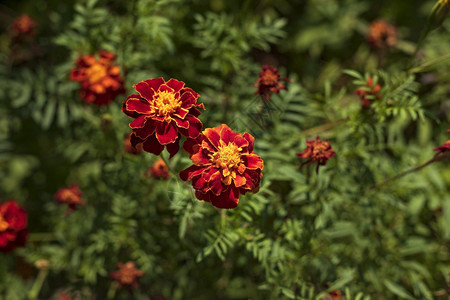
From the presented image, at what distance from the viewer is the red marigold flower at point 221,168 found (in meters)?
1.36

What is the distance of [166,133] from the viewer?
1.36m

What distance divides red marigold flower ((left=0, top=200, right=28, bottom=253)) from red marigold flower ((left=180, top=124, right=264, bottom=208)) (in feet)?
3.66

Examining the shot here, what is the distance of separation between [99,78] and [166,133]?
2.57 ft

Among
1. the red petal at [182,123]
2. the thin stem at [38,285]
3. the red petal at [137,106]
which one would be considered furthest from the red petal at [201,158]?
the thin stem at [38,285]

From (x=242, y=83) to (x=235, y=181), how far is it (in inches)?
A: 46.4

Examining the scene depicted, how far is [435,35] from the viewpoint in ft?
9.98

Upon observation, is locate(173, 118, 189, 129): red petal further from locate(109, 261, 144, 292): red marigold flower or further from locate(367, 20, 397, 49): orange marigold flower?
locate(367, 20, 397, 49): orange marigold flower

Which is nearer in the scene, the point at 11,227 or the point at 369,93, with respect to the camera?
the point at 369,93

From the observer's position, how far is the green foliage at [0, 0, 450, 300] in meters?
1.87

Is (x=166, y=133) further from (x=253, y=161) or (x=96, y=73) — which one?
(x=96, y=73)

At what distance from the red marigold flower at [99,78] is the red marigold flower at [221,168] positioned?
783 mm

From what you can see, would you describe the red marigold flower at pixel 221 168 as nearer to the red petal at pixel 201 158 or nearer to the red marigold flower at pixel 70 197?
the red petal at pixel 201 158

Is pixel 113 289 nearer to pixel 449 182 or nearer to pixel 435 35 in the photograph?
pixel 449 182

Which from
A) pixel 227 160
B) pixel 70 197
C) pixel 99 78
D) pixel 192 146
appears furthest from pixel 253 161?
pixel 70 197
